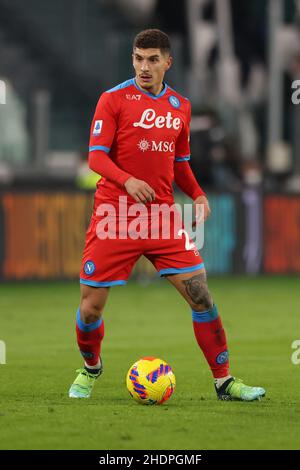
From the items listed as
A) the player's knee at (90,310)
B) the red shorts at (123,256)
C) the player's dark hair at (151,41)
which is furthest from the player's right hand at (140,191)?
the player's dark hair at (151,41)

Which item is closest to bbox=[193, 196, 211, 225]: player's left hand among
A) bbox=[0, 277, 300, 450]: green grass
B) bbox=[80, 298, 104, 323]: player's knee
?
bbox=[80, 298, 104, 323]: player's knee

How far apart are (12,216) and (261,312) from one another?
475 centimetres

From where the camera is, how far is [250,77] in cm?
3219

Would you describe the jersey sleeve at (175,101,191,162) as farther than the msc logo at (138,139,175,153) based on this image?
Yes

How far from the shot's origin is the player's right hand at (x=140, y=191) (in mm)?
8859

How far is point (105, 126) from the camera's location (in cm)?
921

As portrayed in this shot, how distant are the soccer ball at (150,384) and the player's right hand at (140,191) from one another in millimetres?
1180

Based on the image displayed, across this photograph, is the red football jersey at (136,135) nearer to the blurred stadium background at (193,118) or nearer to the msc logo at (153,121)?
the msc logo at (153,121)

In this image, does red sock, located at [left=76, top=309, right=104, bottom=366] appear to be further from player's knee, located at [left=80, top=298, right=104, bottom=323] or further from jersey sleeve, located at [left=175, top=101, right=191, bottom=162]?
jersey sleeve, located at [left=175, top=101, right=191, bottom=162]

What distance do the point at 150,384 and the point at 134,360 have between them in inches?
112

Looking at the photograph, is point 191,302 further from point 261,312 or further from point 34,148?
→ point 34,148

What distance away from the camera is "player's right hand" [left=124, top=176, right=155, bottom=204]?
29.1 ft

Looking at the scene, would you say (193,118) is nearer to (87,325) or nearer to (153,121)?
(153,121)
